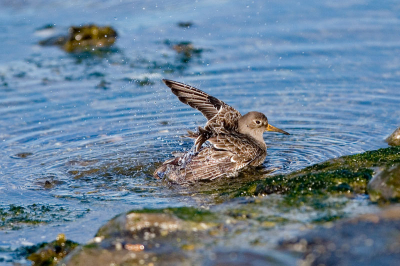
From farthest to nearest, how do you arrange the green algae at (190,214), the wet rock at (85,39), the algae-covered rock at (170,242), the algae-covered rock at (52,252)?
the wet rock at (85,39) < the algae-covered rock at (52,252) < the green algae at (190,214) < the algae-covered rock at (170,242)

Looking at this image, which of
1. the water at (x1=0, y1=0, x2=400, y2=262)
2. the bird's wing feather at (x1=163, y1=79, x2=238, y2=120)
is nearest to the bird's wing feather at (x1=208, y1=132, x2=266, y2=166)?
the water at (x1=0, y1=0, x2=400, y2=262)

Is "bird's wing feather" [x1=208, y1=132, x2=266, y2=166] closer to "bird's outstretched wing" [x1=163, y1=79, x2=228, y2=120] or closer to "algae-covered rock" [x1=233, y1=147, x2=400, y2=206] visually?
"bird's outstretched wing" [x1=163, y1=79, x2=228, y2=120]

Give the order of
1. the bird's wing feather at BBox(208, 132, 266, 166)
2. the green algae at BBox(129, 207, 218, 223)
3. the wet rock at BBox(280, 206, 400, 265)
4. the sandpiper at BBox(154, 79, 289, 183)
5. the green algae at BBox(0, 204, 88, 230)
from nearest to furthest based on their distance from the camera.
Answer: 1. the wet rock at BBox(280, 206, 400, 265)
2. the green algae at BBox(129, 207, 218, 223)
3. the green algae at BBox(0, 204, 88, 230)
4. the sandpiper at BBox(154, 79, 289, 183)
5. the bird's wing feather at BBox(208, 132, 266, 166)

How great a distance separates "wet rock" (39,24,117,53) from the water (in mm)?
282

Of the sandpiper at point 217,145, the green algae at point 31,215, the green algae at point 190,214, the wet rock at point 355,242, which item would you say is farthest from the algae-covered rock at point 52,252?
the sandpiper at point 217,145

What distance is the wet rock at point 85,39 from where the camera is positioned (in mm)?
12633

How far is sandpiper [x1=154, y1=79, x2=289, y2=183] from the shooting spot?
7148 millimetres

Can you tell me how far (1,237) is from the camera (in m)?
5.50

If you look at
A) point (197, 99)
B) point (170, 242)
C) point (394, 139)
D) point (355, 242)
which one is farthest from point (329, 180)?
point (197, 99)

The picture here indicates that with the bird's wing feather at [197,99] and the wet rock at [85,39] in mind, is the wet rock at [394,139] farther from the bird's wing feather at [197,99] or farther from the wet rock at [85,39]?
the wet rock at [85,39]

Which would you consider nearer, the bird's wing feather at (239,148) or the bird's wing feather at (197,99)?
the bird's wing feather at (239,148)

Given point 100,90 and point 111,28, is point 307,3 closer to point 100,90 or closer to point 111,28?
point 111,28

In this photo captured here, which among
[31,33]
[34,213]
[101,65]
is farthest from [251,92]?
[31,33]

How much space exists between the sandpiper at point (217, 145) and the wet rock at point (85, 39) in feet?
17.4
